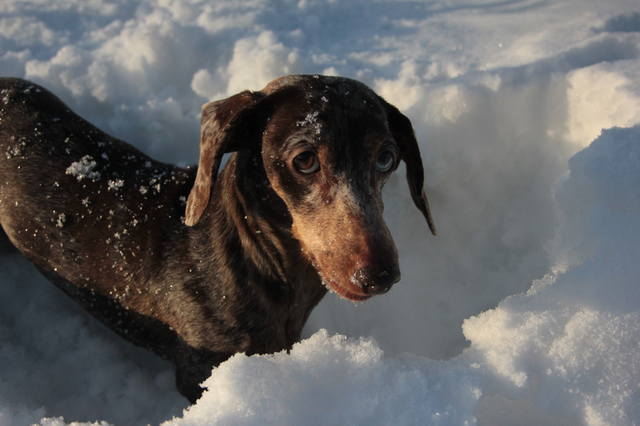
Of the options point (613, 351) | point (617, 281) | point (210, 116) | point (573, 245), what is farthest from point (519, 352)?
point (210, 116)

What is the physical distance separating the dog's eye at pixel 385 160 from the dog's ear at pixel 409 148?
0.26m

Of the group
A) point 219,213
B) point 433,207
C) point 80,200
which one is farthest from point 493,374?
point 80,200

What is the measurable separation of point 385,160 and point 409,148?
13.4 inches

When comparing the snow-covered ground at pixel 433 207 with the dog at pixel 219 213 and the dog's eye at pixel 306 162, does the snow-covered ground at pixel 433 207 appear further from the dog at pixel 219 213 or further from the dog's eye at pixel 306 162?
the dog's eye at pixel 306 162

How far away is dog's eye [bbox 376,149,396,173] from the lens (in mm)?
2176

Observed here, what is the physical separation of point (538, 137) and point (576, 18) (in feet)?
5.04

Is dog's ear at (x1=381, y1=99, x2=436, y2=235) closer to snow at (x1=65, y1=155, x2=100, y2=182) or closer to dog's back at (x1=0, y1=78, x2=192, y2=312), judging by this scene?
dog's back at (x1=0, y1=78, x2=192, y2=312)

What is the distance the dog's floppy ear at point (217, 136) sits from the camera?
7.00ft

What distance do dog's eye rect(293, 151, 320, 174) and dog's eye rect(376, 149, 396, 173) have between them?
0.87 feet

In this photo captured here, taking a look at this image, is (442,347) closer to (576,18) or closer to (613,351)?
(613,351)

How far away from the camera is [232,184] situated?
2.37m

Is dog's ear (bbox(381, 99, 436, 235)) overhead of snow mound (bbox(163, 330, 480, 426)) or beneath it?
overhead

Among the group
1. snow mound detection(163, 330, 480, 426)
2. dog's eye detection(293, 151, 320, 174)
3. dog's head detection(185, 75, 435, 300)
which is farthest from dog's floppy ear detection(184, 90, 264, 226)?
snow mound detection(163, 330, 480, 426)

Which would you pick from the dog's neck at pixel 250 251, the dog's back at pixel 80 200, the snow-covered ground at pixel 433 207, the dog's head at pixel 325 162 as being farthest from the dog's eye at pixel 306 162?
the dog's back at pixel 80 200
